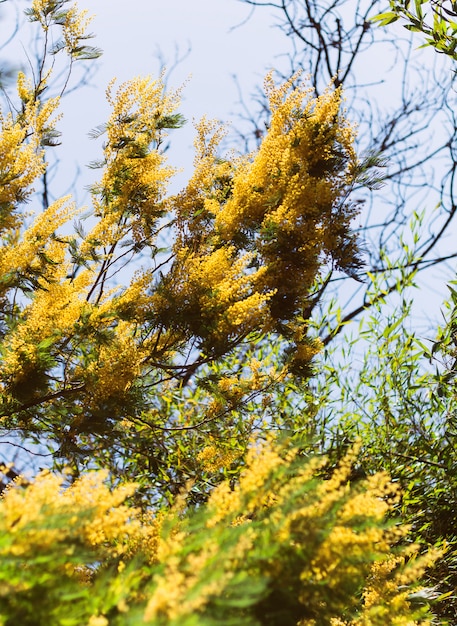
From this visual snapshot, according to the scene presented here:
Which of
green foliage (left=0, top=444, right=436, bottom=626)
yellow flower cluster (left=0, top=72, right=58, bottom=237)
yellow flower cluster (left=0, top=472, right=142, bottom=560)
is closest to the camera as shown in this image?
green foliage (left=0, top=444, right=436, bottom=626)

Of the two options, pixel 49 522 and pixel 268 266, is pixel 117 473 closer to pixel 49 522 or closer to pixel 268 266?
pixel 268 266

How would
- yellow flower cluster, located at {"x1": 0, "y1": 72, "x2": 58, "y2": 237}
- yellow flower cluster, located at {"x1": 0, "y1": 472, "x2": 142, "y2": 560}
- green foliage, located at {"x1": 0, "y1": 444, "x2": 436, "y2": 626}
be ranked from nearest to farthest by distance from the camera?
green foliage, located at {"x1": 0, "y1": 444, "x2": 436, "y2": 626}
yellow flower cluster, located at {"x1": 0, "y1": 472, "x2": 142, "y2": 560}
yellow flower cluster, located at {"x1": 0, "y1": 72, "x2": 58, "y2": 237}

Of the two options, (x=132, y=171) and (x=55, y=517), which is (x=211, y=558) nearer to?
(x=55, y=517)

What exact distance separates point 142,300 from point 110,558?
1518mm

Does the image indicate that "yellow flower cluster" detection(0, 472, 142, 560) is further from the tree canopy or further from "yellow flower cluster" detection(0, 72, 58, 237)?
"yellow flower cluster" detection(0, 72, 58, 237)

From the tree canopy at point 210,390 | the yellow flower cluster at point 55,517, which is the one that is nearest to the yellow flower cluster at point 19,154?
the tree canopy at point 210,390

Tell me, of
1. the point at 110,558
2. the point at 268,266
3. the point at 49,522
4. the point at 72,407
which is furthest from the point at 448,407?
the point at 49,522

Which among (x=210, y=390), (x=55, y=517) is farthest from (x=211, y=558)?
(x=210, y=390)

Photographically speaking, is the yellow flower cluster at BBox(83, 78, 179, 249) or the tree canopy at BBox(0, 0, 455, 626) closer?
the tree canopy at BBox(0, 0, 455, 626)

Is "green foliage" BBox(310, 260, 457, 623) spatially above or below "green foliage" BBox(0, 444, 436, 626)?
above

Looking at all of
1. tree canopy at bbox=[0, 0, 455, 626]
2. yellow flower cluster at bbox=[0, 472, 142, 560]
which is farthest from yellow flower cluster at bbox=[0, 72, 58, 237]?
yellow flower cluster at bbox=[0, 472, 142, 560]

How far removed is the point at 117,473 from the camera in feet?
16.5

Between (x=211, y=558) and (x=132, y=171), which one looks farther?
(x=132, y=171)

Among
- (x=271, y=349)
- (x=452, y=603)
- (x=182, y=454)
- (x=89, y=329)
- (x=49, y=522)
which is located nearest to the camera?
(x=49, y=522)
